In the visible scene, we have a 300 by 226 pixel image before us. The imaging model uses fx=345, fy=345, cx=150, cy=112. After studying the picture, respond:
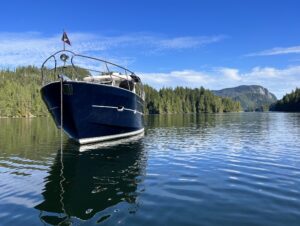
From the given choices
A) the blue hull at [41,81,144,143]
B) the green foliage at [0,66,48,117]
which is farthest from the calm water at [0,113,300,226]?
the green foliage at [0,66,48,117]

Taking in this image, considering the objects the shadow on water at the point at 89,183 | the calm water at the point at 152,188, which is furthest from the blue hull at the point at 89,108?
the calm water at the point at 152,188

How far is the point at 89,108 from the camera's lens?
25531 millimetres

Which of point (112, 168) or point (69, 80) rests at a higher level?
point (69, 80)

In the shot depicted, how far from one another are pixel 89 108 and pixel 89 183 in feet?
39.7

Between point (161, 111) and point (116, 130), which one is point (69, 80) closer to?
point (116, 130)

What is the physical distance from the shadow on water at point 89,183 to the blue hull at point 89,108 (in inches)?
118

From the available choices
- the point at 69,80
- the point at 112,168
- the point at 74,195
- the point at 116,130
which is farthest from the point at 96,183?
the point at 116,130

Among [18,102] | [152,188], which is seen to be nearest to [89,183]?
[152,188]

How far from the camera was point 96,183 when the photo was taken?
14.0 m

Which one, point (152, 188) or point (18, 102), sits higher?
point (18, 102)

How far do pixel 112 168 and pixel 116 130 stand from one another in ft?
41.2

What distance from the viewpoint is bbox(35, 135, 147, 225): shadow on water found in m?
10.3

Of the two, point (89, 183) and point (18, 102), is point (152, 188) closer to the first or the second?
point (89, 183)

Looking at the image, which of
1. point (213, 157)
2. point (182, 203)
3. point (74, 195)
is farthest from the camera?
point (213, 157)
